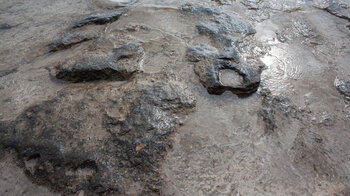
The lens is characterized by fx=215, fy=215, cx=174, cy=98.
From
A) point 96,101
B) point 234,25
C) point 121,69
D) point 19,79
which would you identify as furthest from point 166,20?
point 19,79

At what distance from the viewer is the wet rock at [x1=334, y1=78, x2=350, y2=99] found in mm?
1581

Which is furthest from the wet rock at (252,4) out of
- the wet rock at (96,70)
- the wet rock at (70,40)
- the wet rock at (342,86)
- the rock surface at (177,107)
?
the wet rock at (70,40)

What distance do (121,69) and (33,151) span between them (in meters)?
0.80

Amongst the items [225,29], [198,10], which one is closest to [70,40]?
[198,10]

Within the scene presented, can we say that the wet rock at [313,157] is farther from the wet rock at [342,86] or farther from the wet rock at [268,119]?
the wet rock at [342,86]

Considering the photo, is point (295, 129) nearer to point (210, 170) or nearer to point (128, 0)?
point (210, 170)

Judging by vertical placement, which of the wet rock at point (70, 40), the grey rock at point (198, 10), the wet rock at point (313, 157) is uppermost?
the grey rock at point (198, 10)

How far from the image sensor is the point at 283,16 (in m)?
2.47

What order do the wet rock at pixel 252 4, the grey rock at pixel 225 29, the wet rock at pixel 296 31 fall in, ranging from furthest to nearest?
the wet rock at pixel 252 4
the wet rock at pixel 296 31
the grey rock at pixel 225 29

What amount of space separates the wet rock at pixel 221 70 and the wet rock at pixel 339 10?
1.56m

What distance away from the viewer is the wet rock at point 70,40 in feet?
6.82

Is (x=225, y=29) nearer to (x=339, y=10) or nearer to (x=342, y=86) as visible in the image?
(x=342, y=86)

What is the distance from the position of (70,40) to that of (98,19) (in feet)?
1.55

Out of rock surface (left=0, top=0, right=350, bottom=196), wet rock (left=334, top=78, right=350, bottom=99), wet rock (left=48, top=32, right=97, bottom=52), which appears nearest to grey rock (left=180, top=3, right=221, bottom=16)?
rock surface (left=0, top=0, right=350, bottom=196)
